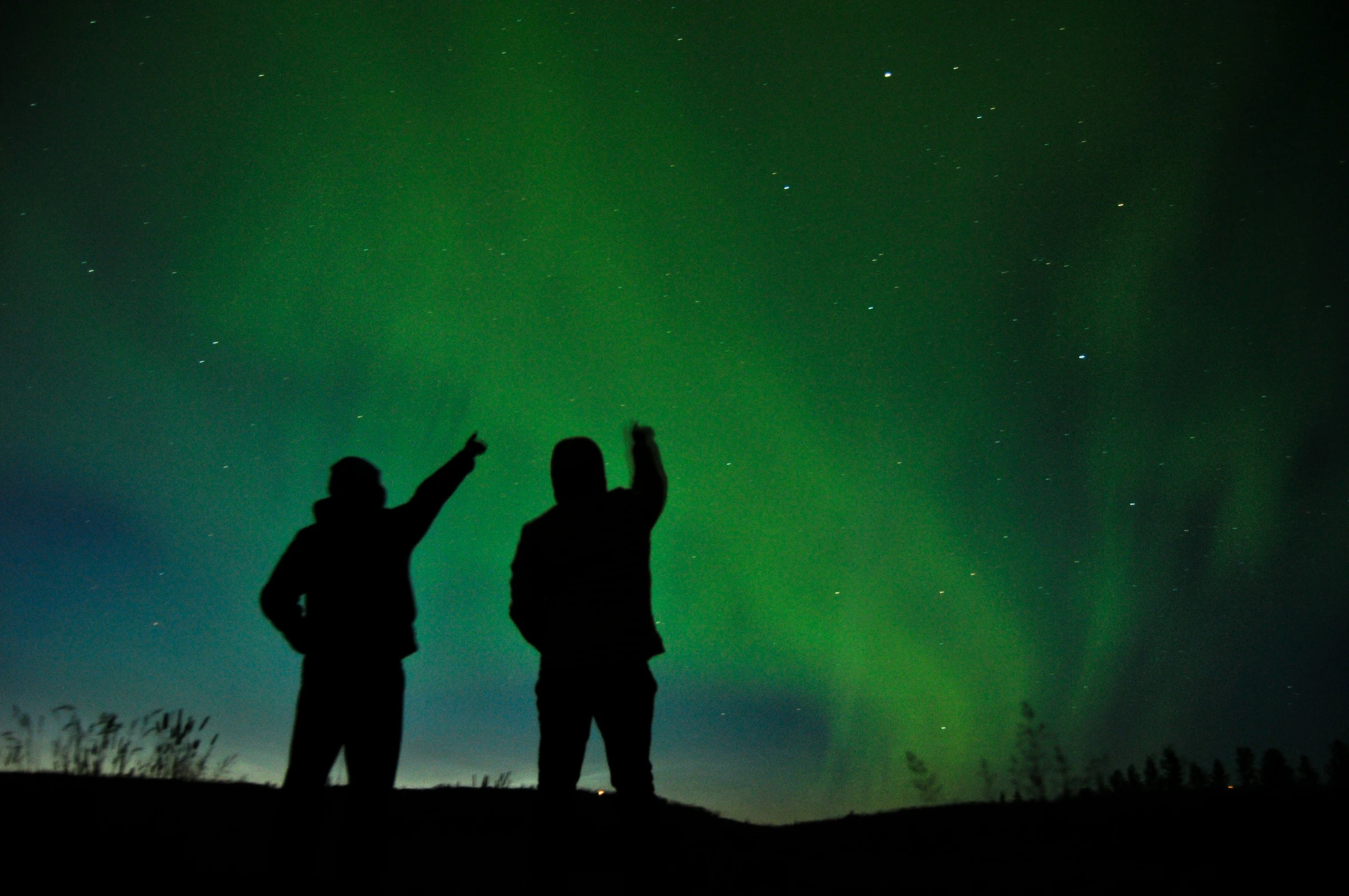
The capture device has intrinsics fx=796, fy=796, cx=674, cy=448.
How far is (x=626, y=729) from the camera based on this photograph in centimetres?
319

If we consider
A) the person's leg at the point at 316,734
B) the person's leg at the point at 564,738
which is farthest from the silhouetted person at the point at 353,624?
the person's leg at the point at 564,738

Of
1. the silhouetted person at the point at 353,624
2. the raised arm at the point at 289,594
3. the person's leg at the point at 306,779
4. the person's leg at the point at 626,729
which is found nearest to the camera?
the person's leg at the point at 626,729

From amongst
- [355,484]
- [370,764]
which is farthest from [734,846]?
[355,484]

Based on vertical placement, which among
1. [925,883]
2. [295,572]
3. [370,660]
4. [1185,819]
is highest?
[295,572]

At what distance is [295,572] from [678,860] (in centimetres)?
341

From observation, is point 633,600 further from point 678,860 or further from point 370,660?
point 678,860

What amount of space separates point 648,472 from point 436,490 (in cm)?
129

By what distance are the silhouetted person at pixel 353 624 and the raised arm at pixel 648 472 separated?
1216 millimetres

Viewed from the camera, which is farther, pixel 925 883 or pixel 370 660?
pixel 925 883

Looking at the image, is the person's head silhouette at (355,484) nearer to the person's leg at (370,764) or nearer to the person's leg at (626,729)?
the person's leg at (370,764)

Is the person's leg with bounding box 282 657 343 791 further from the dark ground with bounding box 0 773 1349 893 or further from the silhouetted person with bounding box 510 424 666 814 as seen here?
the silhouetted person with bounding box 510 424 666 814

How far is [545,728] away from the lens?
3.28 meters

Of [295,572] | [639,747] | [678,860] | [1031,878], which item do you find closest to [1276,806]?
[1031,878]

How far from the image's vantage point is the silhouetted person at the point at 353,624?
3.64m
